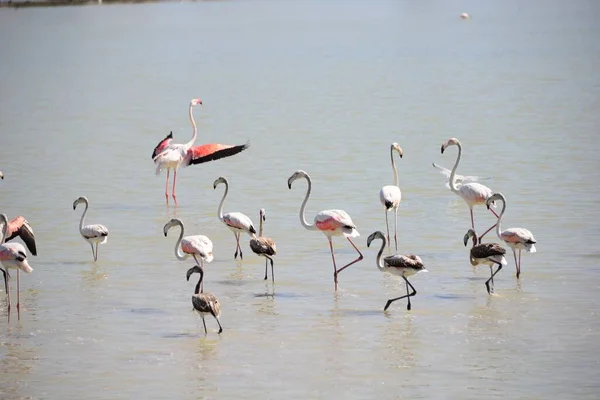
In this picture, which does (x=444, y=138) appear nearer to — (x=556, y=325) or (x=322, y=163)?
Answer: (x=322, y=163)

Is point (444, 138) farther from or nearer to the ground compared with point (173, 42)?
nearer to the ground

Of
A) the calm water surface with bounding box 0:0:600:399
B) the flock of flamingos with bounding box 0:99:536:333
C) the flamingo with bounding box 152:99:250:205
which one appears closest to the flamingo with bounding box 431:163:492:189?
the calm water surface with bounding box 0:0:600:399

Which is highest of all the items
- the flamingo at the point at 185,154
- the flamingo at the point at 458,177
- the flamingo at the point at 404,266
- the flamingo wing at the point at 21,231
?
the flamingo at the point at 185,154

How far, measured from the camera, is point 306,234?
40.9 feet

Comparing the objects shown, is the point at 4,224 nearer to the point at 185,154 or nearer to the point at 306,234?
the point at 306,234

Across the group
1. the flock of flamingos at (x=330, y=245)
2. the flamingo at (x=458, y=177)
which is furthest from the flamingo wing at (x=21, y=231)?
the flamingo at (x=458, y=177)

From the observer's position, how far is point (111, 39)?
5159 cm

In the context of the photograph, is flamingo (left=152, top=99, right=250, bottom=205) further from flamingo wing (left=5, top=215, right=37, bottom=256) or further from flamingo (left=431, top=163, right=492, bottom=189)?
flamingo wing (left=5, top=215, right=37, bottom=256)

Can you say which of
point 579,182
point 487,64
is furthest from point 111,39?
point 579,182

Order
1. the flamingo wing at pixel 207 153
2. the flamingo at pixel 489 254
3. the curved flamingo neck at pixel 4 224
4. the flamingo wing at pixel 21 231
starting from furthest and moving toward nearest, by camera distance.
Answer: the flamingo wing at pixel 207 153 < the flamingo wing at pixel 21 231 < the curved flamingo neck at pixel 4 224 < the flamingo at pixel 489 254

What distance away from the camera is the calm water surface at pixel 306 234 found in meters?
8.11

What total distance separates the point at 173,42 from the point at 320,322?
134 ft

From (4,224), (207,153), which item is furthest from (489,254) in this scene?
A: (207,153)

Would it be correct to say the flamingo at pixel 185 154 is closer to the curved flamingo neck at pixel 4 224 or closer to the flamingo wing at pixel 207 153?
the flamingo wing at pixel 207 153
